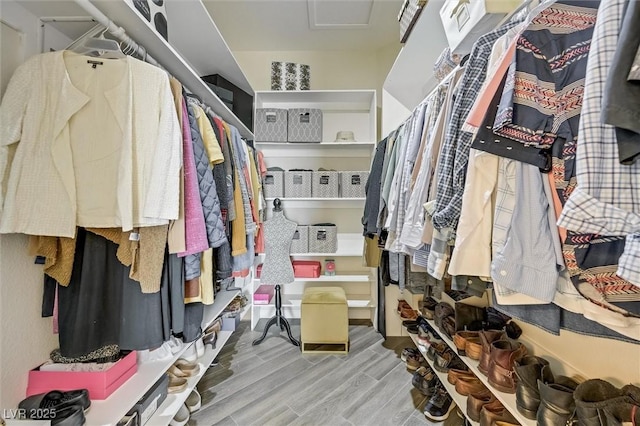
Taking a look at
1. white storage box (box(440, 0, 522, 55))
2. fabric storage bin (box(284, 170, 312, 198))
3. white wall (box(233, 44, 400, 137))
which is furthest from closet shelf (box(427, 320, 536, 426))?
white wall (box(233, 44, 400, 137))

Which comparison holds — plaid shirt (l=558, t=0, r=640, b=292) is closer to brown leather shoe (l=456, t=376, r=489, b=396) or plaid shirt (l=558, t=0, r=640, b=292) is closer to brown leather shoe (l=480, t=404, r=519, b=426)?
brown leather shoe (l=480, t=404, r=519, b=426)

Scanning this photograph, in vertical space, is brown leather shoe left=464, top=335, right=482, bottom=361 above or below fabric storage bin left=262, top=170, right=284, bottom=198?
below

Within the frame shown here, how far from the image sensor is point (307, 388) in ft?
5.55

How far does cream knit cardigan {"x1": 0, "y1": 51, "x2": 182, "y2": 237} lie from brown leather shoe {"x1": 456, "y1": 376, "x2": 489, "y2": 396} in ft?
4.84

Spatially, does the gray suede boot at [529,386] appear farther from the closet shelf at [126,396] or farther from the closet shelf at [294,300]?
the closet shelf at [294,300]

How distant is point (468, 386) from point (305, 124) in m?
2.07

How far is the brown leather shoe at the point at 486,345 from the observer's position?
1135 millimetres

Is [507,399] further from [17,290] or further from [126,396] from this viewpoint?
[17,290]

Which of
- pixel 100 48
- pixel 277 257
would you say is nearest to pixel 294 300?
pixel 277 257

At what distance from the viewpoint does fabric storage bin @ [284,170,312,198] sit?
2.35 m

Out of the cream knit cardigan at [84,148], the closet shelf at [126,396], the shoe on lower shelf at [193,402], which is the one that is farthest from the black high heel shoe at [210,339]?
the cream knit cardigan at [84,148]

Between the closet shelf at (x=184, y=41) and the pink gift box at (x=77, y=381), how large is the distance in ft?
3.89

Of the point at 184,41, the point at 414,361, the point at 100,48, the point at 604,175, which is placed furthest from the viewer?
the point at 414,361

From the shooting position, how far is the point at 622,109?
347 mm
